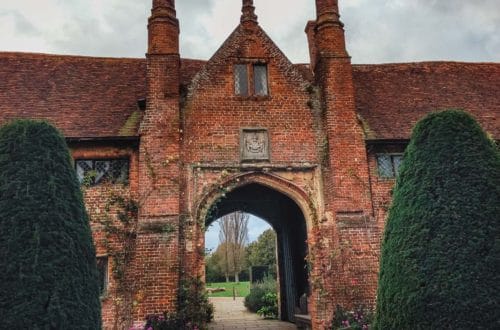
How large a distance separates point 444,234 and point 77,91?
35.0 feet

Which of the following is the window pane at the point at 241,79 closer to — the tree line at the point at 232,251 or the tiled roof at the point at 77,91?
the tiled roof at the point at 77,91

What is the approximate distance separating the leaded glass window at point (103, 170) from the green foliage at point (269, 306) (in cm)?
896

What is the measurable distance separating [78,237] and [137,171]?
5.22 m

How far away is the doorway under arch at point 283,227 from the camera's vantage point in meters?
14.9

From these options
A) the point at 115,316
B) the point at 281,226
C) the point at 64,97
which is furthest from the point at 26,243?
the point at 281,226

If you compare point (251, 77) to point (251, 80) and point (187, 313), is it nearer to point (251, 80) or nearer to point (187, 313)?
point (251, 80)

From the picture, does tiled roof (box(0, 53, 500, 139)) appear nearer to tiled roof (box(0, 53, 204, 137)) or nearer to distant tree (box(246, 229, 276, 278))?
tiled roof (box(0, 53, 204, 137))

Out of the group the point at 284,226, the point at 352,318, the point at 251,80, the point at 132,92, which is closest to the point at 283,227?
the point at 284,226

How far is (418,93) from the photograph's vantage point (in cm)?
Result: 1433

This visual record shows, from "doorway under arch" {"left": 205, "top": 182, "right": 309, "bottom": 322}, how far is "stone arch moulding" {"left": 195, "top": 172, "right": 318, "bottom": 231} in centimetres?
273

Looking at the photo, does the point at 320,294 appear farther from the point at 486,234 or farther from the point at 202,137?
the point at 486,234

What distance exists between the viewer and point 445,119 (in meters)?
7.05

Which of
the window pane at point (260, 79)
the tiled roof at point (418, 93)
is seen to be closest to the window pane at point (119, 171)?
the window pane at point (260, 79)

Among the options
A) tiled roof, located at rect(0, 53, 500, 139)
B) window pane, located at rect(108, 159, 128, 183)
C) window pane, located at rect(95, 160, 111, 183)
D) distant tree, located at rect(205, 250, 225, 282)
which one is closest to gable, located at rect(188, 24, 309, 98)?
tiled roof, located at rect(0, 53, 500, 139)
